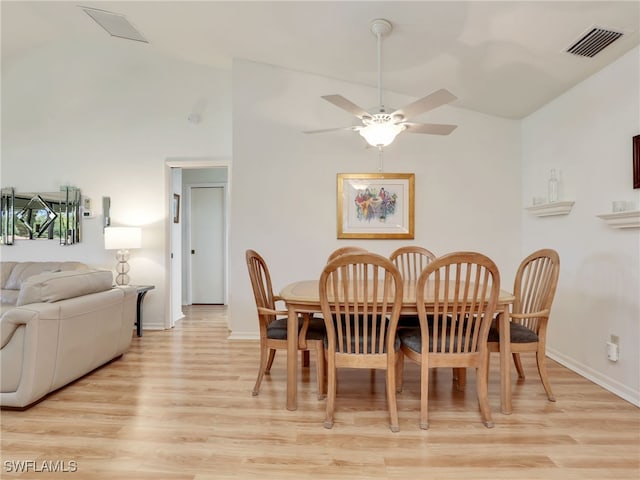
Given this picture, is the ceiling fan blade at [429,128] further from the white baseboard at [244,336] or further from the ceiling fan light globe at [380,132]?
the white baseboard at [244,336]

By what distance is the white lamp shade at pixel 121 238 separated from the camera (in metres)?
4.14

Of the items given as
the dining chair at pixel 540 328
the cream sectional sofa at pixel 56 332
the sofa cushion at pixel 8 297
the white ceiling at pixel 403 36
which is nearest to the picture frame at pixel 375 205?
the white ceiling at pixel 403 36

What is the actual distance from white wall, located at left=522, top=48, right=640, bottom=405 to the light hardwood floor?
0.32m

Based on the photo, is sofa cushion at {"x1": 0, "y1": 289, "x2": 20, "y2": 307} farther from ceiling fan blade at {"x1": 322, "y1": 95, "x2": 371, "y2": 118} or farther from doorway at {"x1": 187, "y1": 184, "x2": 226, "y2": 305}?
ceiling fan blade at {"x1": 322, "y1": 95, "x2": 371, "y2": 118}

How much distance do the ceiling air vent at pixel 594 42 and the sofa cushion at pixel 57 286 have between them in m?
3.84

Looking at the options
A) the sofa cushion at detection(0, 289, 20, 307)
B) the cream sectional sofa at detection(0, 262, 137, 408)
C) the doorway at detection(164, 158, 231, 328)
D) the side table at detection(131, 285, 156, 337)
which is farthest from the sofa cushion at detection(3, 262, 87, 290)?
the cream sectional sofa at detection(0, 262, 137, 408)

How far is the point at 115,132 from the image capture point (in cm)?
460

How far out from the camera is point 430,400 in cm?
243

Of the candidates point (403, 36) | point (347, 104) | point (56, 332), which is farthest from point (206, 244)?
point (403, 36)

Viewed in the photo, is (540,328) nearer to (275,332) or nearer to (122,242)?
(275,332)

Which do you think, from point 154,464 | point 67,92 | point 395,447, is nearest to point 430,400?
point 395,447

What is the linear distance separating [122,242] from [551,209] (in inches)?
174

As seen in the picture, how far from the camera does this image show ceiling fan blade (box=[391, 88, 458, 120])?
7.02ft

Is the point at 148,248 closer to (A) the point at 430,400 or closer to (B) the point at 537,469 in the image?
(A) the point at 430,400
